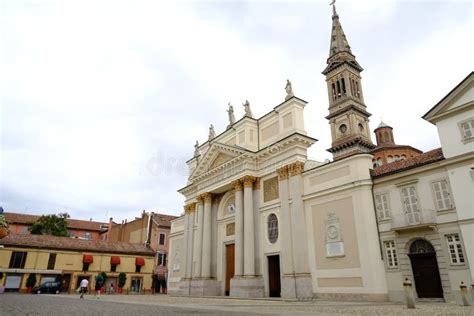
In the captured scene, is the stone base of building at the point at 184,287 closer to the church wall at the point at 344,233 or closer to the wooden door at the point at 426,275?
the church wall at the point at 344,233

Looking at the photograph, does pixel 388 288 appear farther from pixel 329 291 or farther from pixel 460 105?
pixel 460 105

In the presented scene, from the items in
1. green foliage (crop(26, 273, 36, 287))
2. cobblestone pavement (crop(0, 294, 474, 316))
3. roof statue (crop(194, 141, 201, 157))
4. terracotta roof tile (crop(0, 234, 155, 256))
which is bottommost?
cobblestone pavement (crop(0, 294, 474, 316))

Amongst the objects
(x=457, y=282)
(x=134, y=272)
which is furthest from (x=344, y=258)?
(x=134, y=272)

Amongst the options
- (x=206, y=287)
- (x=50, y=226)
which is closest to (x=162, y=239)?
(x=50, y=226)

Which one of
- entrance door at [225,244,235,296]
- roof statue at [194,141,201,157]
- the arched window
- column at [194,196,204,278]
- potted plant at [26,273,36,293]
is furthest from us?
potted plant at [26,273,36,293]

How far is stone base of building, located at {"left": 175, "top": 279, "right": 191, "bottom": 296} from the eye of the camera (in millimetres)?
27920

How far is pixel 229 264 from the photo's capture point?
26656mm

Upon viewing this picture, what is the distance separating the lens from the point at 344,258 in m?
18.3

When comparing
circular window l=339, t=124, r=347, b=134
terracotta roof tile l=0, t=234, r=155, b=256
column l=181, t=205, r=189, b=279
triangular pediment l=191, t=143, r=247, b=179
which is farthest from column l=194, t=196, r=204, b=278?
circular window l=339, t=124, r=347, b=134

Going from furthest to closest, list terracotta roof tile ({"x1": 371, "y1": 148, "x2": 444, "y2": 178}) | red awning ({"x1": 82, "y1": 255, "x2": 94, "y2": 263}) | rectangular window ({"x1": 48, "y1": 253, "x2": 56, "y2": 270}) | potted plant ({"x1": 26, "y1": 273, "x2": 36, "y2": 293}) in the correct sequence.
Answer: red awning ({"x1": 82, "y1": 255, "x2": 94, "y2": 263}) < rectangular window ({"x1": 48, "y1": 253, "x2": 56, "y2": 270}) < potted plant ({"x1": 26, "y1": 273, "x2": 36, "y2": 293}) < terracotta roof tile ({"x1": 371, "y1": 148, "x2": 444, "y2": 178})

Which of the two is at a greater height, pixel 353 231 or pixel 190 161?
pixel 190 161

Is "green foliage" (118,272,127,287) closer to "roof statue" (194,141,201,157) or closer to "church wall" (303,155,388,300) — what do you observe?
"roof statue" (194,141,201,157)

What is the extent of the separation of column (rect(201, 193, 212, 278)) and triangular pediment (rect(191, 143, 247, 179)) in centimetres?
262

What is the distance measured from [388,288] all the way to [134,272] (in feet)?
117
